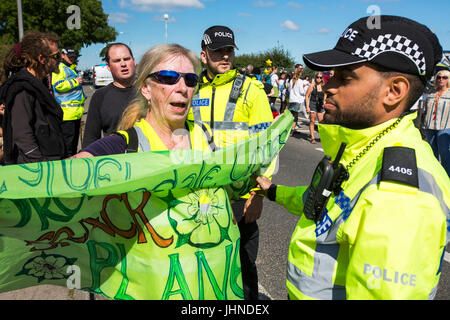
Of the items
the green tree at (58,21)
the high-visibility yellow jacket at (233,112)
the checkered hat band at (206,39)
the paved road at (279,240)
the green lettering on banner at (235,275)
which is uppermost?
the green tree at (58,21)

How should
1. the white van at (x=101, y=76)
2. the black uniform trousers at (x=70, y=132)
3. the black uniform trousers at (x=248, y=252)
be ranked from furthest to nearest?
the white van at (x=101, y=76) < the black uniform trousers at (x=70, y=132) < the black uniform trousers at (x=248, y=252)

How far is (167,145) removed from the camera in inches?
65.6

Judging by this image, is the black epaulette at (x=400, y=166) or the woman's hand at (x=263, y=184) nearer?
the black epaulette at (x=400, y=166)

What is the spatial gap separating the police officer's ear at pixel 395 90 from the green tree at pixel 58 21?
3173 centimetres

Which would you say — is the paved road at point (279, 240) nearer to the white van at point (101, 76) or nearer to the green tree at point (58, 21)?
the white van at point (101, 76)

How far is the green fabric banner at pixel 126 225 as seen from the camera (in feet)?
4.42

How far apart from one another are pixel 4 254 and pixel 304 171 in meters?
6.06

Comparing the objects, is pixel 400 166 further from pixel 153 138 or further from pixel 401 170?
pixel 153 138

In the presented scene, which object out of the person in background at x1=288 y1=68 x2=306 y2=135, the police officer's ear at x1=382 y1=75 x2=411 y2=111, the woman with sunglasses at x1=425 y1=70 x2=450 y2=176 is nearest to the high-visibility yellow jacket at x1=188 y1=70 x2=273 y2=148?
the police officer's ear at x1=382 y1=75 x2=411 y2=111

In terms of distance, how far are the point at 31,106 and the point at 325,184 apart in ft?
8.09

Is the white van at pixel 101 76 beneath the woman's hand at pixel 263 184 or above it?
above

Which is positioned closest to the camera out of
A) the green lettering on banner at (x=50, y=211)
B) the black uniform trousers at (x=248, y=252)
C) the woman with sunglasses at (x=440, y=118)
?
the green lettering on banner at (x=50, y=211)

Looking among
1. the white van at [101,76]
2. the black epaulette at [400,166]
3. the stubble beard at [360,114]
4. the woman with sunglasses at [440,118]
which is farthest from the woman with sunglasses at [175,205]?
the white van at [101,76]
